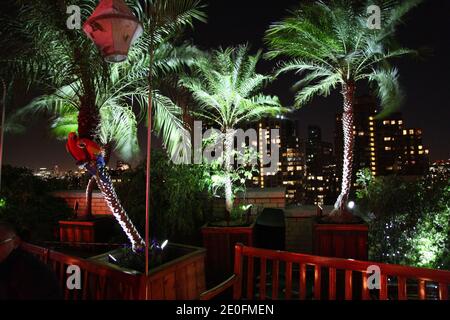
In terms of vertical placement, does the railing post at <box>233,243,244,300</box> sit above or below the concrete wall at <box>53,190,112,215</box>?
below

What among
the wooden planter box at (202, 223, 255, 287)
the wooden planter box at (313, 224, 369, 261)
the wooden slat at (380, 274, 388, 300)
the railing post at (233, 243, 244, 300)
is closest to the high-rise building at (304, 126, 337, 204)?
the wooden planter box at (313, 224, 369, 261)

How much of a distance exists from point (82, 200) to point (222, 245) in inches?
193

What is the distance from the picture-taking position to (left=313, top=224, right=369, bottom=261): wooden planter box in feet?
18.7

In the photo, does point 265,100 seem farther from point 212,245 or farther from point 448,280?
point 448,280

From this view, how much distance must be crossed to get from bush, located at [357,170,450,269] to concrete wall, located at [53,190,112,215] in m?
6.23

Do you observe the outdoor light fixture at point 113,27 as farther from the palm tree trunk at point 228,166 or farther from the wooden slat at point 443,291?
the palm tree trunk at point 228,166

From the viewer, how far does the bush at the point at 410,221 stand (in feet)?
18.4

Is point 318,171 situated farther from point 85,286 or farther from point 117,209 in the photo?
point 85,286

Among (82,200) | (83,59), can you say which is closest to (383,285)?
(83,59)

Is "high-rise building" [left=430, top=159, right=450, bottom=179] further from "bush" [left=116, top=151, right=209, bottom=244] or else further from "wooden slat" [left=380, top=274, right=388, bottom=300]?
"bush" [left=116, top=151, right=209, bottom=244]

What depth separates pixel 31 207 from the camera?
27.8 feet

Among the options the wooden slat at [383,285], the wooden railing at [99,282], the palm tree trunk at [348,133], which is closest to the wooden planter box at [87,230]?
the wooden railing at [99,282]
